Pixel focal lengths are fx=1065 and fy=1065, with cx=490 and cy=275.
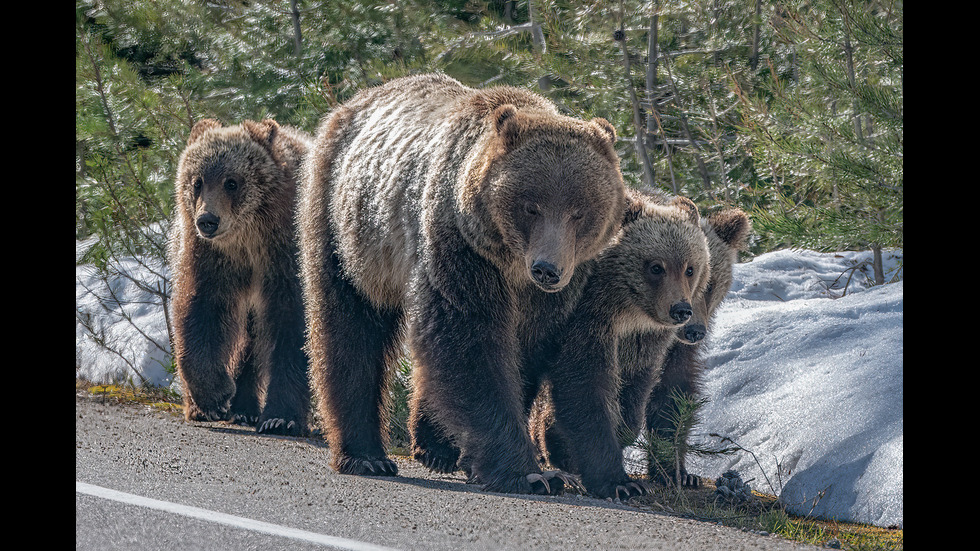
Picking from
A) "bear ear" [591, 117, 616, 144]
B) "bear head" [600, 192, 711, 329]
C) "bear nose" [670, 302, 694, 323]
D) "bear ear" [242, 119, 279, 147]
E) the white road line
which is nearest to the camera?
the white road line

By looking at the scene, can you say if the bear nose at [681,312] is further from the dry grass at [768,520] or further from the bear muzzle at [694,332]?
the dry grass at [768,520]

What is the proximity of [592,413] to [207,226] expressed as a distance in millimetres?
2775

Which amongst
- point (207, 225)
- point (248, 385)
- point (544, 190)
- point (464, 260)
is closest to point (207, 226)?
point (207, 225)

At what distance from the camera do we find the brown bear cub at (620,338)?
4547mm

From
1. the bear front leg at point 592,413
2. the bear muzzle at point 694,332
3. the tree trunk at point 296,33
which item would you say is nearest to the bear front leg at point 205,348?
the bear front leg at point 592,413

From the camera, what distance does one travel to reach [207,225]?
6.17 metres

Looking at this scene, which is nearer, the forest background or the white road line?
the white road line

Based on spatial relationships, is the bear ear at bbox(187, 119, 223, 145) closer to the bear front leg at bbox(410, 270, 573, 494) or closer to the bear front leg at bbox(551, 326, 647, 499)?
the bear front leg at bbox(410, 270, 573, 494)

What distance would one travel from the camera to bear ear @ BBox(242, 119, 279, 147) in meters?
6.59

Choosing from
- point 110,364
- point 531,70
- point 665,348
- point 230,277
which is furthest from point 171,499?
point 531,70

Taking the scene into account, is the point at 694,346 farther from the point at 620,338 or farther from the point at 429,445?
the point at 429,445

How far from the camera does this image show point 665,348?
197 inches

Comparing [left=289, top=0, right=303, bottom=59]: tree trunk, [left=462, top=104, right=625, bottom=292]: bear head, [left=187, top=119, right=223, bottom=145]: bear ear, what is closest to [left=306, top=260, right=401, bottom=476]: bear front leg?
[left=462, top=104, right=625, bottom=292]: bear head

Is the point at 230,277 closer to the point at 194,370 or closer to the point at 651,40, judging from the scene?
the point at 194,370
